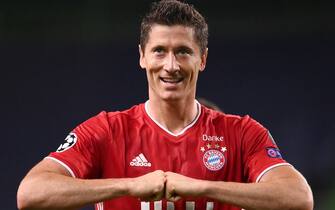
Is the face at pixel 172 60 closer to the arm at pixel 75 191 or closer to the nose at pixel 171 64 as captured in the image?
the nose at pixel 171 64

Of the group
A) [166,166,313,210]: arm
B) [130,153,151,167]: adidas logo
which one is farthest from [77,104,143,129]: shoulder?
[166,166,313,210]: arm

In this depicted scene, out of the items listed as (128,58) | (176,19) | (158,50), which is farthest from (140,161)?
(128,58)

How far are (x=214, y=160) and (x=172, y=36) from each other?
0.62 m

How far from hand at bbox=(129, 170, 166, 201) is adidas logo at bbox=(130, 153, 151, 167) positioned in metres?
0.37

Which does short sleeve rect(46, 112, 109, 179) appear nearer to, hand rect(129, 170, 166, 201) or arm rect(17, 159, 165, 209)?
arm rect(17, 159, 165, 209)

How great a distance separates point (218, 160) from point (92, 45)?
3718 mm

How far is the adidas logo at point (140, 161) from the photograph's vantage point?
3.30 meters

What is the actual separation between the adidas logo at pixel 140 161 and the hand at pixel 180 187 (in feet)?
1.24

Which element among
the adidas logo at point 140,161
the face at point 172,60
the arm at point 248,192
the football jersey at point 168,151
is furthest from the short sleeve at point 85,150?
the arm at point 248,192

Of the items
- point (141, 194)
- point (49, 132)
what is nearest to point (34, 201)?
point (141, 194)

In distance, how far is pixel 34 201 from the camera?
294cm

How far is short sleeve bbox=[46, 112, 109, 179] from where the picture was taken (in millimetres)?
3135

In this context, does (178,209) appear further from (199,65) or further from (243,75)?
(243,75)

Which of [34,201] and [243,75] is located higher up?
[243,75]
